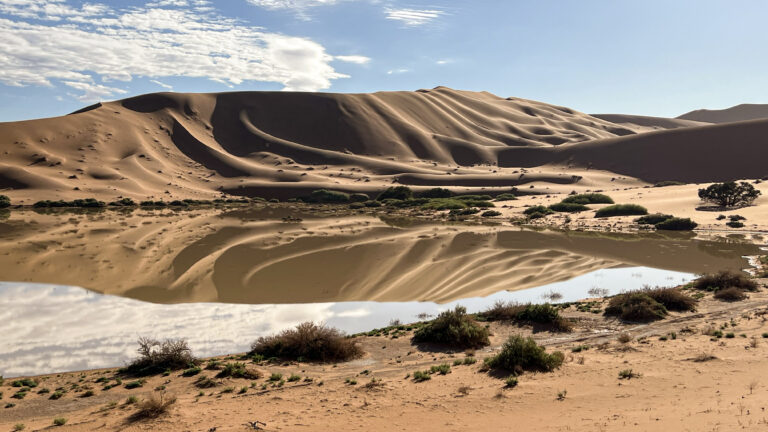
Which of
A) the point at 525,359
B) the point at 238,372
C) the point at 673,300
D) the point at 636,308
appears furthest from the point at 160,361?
the point at 673,300

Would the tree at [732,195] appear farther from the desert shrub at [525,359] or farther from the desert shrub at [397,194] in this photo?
the desert shrub at [525,359]

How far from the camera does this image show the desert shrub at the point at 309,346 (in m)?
13.8

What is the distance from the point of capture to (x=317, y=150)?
11925cm

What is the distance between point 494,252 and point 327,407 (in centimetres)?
2406

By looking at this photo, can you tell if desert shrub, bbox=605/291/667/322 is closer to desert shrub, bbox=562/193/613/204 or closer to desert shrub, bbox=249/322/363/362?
desert shrub, bbox=249/322/363/362

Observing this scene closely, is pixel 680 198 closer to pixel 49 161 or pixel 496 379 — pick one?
pixel 496 379

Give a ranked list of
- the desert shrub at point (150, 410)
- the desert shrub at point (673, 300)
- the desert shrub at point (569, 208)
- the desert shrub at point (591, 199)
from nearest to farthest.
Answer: the desert shrub at point (150, 410) → the desert shrub at point (673, 300) → the desert shrub at point (569, 208) → the desert shrub at point (591, 199)

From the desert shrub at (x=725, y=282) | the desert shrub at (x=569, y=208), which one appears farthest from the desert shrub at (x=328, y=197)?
the desert shrub at (x=725, y=282)

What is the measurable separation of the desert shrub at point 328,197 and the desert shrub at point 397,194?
3267 millimetres

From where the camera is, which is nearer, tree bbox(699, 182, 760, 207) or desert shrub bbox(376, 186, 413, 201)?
tree bbox(699, 182, 760, 207)

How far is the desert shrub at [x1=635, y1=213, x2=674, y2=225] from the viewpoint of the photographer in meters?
46.1

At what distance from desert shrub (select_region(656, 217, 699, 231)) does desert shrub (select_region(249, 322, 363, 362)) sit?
37850mm

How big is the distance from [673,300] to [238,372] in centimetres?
1426

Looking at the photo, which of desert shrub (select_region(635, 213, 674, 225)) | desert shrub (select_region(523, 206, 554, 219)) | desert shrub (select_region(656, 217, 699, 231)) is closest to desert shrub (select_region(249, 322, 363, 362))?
desert shrub (select_region(656, 217, 699, 231))
